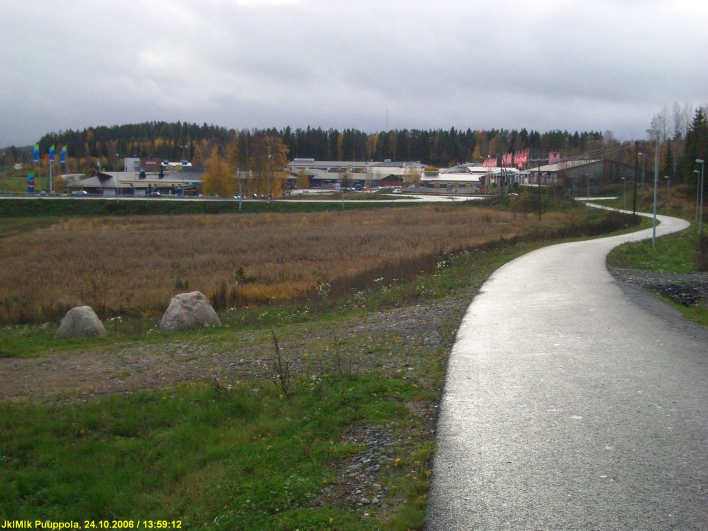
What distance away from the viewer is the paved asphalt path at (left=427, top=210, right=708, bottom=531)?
5105 mm

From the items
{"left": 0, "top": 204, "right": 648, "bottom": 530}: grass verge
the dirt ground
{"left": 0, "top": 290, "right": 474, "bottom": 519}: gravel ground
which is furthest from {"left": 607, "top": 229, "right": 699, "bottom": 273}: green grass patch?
{"left": 0, "top": 204, "right": 648, "bottom": 530}: grass verge

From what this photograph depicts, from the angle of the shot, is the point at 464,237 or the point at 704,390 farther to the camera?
the point at 464,237

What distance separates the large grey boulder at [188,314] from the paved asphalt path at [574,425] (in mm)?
7311

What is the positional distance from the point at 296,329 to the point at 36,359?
5680 mm

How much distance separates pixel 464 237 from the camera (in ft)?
142

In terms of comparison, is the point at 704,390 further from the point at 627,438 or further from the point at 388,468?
the point at 388,468

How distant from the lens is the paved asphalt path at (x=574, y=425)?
5.11 m

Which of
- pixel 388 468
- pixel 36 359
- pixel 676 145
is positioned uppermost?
pixel 676 145

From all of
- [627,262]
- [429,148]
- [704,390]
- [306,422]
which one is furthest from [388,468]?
[429,148]

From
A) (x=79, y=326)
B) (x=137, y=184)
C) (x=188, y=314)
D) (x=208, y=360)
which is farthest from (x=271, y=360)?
(x=137, y=184)

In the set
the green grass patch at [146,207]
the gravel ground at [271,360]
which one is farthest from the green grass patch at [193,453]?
the green grass patch at [146,207]

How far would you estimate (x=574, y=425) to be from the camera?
6.97 m

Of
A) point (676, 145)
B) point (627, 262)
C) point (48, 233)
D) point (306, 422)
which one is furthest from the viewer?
point (676, 145)

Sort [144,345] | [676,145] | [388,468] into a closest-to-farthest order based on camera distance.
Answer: [388,468]
[144,345]
[676,145]
